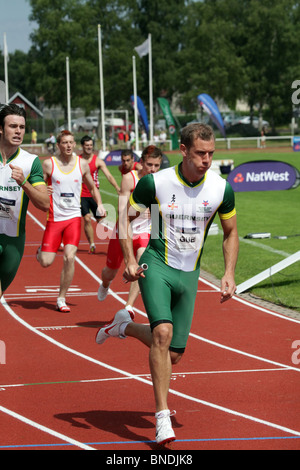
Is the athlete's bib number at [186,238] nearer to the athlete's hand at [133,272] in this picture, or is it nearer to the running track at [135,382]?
the athlete's hand at [133,272]

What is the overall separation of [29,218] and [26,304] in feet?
41.1

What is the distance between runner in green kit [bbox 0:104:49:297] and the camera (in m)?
6.59

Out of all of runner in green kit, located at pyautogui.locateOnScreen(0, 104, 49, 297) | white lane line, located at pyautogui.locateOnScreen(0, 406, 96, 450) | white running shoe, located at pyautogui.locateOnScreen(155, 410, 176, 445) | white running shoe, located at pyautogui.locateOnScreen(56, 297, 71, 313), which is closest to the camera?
white running shoe, located at pyautogui.locateOnScreen(155, 410, 176, 445)

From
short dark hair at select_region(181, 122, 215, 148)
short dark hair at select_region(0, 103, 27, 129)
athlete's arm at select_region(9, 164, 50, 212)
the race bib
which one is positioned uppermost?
short dark hair at select_region(0, 103, 27, 129)

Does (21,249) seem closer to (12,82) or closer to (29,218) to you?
(29,218)

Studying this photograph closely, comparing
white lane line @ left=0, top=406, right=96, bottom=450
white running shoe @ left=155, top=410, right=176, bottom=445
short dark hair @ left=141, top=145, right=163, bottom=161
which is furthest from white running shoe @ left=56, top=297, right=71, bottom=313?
white running shoe @ left=155, top=410, right=176, bottom=445

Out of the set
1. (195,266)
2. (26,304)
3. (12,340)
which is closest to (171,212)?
(195,266)

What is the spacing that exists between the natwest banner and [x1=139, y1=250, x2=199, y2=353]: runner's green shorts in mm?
17551

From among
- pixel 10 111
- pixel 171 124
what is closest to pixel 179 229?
pixel 10 111

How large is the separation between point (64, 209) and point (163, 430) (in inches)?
238

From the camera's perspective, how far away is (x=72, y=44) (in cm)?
7900

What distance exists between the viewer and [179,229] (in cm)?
608

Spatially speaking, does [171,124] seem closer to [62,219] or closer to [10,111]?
[62,219]

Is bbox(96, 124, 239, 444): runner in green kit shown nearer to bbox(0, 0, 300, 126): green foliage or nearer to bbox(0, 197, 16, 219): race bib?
bbox(0, 197, 16, 219): race bib
